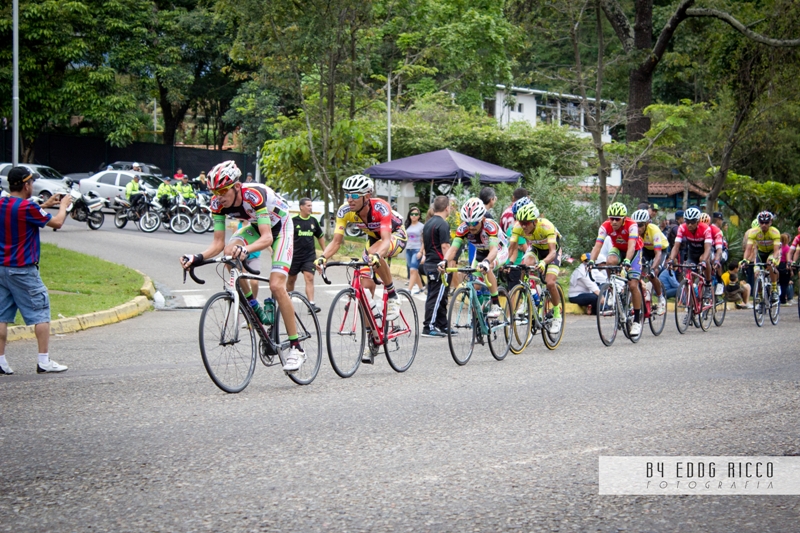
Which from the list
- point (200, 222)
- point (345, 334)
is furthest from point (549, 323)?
point (200, 222)

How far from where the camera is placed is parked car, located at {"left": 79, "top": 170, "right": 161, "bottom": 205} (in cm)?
3872

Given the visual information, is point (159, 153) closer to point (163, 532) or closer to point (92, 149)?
point (92, 149)

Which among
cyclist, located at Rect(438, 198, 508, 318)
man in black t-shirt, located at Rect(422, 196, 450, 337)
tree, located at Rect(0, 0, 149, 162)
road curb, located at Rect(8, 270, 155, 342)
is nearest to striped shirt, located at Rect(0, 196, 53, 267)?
road curb, located at Rect(8, 270, 155, 342)

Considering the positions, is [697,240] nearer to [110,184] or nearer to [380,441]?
[380,441]

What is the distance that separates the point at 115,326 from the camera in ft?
49.2

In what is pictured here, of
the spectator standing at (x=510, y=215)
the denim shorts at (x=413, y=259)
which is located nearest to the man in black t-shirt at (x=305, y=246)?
the spectator standing at (x=510, y=215)

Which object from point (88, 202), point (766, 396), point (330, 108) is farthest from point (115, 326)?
point (88, 202)

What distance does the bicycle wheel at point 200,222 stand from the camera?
34188mm

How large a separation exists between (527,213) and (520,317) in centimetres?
139

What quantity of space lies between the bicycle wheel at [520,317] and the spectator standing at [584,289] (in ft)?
20.7

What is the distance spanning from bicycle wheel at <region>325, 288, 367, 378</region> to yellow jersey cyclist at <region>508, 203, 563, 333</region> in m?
3.65

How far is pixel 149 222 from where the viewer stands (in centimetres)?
3366

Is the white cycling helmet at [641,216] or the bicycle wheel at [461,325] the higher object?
the white cycling helmet at [641,216]

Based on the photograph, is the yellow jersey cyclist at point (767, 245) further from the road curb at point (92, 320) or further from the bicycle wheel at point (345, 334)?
the road curb at point (92, 320)
